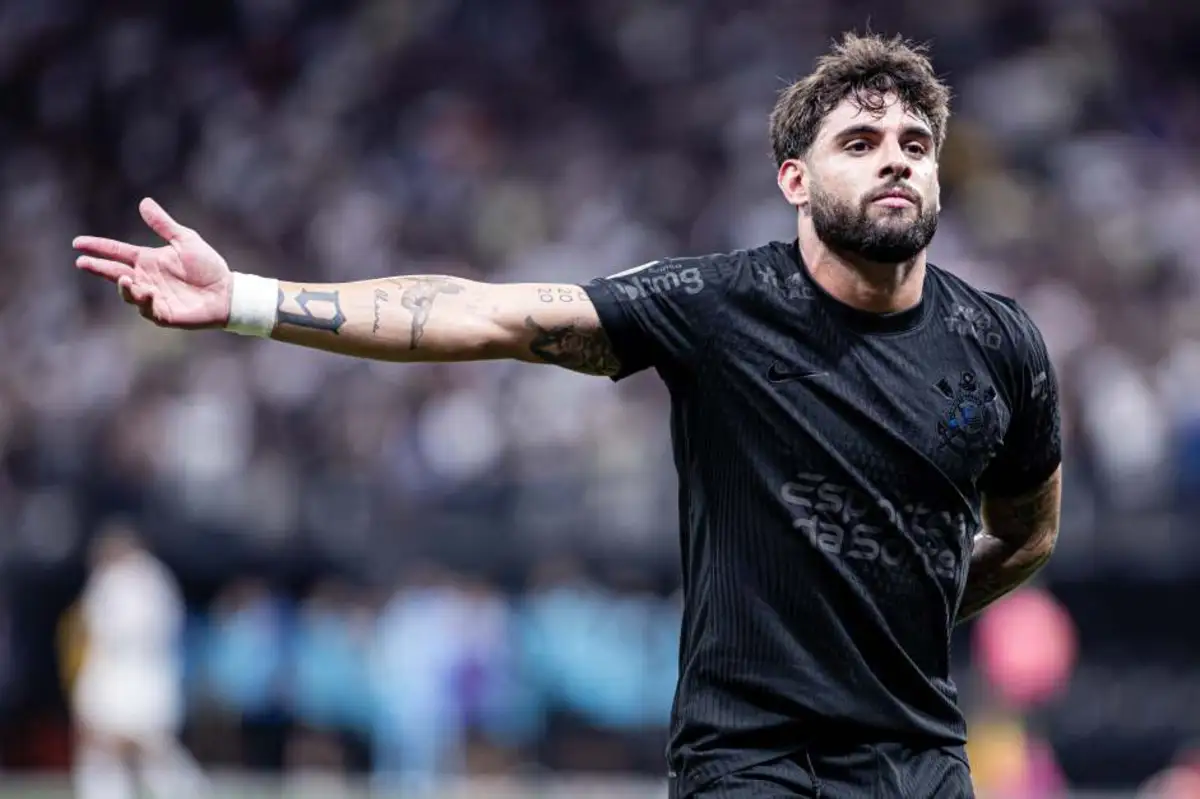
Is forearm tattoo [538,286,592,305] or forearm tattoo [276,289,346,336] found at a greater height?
forearm tattoo [538,286,592,305]

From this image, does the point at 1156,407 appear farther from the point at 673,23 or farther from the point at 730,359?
the point at 730,359

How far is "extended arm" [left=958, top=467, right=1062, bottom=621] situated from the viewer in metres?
5.11

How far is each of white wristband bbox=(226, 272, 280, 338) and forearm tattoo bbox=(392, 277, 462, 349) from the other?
0.94ft

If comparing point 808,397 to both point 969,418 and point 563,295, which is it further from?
point 563,295

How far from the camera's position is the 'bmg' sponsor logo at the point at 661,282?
177 inches

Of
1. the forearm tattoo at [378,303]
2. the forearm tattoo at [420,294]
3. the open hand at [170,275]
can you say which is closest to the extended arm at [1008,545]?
the forearm tattoo at [420,294]

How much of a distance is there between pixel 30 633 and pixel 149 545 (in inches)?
48.2

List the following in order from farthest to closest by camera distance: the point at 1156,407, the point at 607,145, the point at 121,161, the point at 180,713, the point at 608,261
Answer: the point at 121,161 < the point at 607,145 < the point at 608,261 < the point at 180,713 < the point at 1156,407

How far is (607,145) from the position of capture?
71.3 ft

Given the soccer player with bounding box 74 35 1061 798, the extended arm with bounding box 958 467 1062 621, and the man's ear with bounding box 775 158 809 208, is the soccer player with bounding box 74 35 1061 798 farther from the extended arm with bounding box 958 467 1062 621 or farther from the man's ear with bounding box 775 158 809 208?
the extended arm with bounding box 958 467 1062 621

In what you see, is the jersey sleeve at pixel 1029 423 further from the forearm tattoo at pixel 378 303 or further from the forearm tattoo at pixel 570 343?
the forearm tattoo at pixel 378 303

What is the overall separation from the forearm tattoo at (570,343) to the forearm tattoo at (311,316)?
417 mm

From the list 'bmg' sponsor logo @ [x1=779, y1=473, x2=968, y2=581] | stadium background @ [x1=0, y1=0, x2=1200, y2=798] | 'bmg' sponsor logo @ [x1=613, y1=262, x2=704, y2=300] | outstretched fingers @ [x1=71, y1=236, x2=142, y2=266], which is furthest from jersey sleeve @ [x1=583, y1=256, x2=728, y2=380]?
stadium background @ [x1=0, y1=0, x2=1200, y2=798]

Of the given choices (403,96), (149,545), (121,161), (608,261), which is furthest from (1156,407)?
(121,161)
